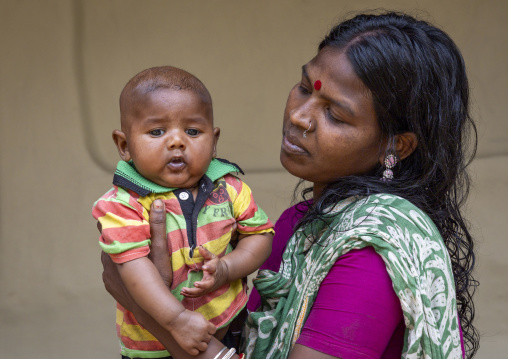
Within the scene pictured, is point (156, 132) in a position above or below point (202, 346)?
above

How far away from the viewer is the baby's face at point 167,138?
175 centimetres

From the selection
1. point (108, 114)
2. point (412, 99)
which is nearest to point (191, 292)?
point (412, 99)

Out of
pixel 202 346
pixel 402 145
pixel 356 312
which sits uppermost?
pixel 402 145

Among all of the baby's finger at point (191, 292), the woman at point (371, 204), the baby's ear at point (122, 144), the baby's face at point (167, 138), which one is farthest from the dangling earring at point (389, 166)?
the baby's ear at point (122, 144)

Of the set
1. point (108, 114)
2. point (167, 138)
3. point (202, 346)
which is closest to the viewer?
point (202, 346)

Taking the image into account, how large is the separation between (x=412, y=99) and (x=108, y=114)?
272 centimetres

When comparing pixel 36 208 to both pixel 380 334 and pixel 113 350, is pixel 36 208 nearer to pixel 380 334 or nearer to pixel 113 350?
pixel 113 350

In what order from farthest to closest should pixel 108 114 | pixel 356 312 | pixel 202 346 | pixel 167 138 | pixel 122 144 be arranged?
1. pixel 108 114
2. pixel 122 144
3. pixel 167 138
4. pixel 202 346
5. pixel 356 312

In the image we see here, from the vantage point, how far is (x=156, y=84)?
70.6 inches

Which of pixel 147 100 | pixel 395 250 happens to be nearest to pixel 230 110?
pixel 147 100

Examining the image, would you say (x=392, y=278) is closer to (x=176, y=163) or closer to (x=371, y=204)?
(x=371, y=204)

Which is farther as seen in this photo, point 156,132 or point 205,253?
point 156,132

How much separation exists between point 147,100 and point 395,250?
0.75 metres

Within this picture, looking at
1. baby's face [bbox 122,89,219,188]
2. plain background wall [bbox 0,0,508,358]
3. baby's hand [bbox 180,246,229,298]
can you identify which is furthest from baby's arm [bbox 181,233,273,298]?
plain background wall [bbox 0,0,508,358]
